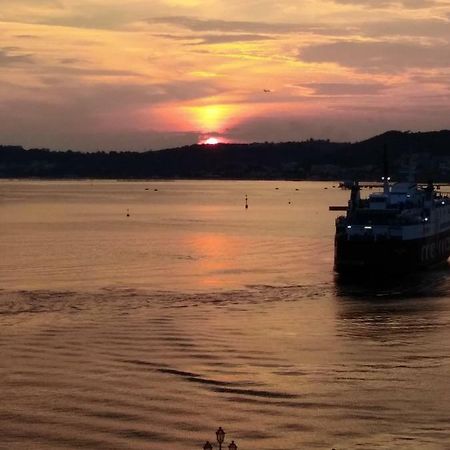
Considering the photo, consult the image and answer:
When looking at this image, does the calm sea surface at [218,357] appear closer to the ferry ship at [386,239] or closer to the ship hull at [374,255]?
the ship hull at [374,255]

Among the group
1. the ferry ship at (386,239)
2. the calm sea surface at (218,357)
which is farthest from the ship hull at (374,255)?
the calm sea surface at (218,357)

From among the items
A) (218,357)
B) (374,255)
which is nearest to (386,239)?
(374,255)

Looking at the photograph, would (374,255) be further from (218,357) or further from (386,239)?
(218,357)

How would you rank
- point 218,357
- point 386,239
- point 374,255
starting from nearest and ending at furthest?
point 218,357 < point 374,255 < point 386,239

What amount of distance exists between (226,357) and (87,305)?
14916mm

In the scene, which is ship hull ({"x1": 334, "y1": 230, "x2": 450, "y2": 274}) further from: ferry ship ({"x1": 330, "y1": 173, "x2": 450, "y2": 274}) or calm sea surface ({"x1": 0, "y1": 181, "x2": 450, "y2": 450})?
calm sea surface ({"x1": 0, "y1": 181, "x2": 450, "y2": 450})

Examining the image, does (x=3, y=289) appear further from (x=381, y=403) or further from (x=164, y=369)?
(x=381, y=403)

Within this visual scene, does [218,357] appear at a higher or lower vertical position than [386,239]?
lower

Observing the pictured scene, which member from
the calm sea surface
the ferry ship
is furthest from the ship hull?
the calm sea surface

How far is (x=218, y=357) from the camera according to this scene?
31422 millimetres

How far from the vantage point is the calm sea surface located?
74.2ft

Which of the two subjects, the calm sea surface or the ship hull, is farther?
the ship hull

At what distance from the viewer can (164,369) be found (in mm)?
29219

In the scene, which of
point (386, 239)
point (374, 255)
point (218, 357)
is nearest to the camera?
point (218, 357)
